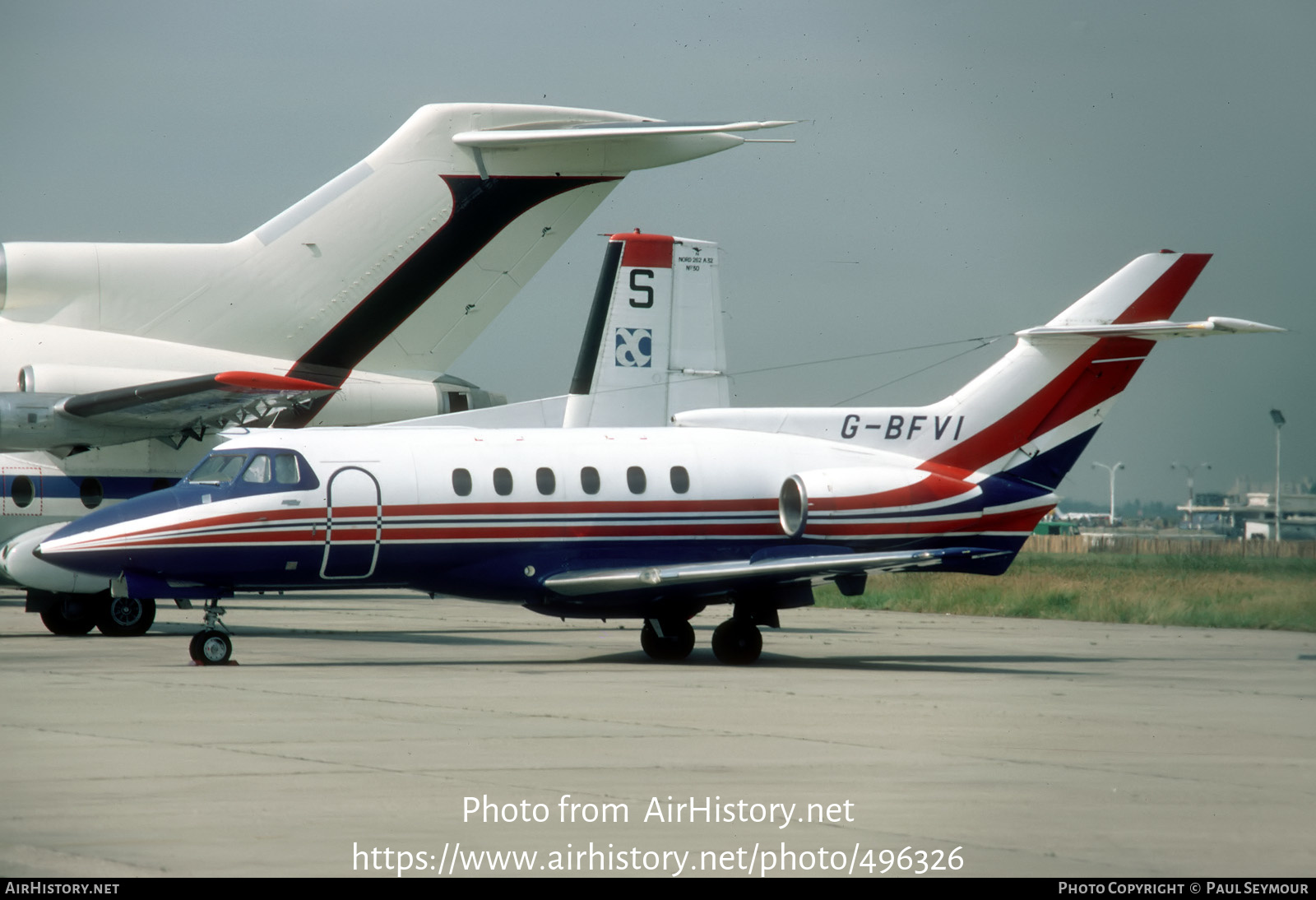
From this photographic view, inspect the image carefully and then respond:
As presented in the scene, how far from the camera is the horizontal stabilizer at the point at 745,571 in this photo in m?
15.7

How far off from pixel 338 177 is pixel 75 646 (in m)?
7.50

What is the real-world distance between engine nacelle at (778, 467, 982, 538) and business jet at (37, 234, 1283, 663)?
2 cm

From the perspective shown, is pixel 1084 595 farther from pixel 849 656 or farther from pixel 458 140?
pixel 458 140

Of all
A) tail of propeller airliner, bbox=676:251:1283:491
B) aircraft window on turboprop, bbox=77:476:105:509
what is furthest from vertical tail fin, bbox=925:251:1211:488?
aircraft window on turboprop, bbox=77:476:105:509

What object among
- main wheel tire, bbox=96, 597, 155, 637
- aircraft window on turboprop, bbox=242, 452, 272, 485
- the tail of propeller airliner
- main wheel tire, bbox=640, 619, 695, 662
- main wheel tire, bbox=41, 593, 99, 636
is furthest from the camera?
main wheel tire, bbox=96, 597, 155, 637

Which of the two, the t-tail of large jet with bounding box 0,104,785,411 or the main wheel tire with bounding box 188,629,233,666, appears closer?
the main wheel tire with bounding box 188,629,233,666

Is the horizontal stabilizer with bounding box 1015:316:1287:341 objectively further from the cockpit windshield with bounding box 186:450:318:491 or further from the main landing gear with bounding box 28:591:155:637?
the main landing gear with bounding box 28:591:155:637

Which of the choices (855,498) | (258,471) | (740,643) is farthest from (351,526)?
(855,498)

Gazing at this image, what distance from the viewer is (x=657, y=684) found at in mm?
14211

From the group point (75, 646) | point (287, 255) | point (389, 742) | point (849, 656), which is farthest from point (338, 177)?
point (389, 742)

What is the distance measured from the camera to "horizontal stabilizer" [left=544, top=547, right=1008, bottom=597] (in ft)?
51.4
